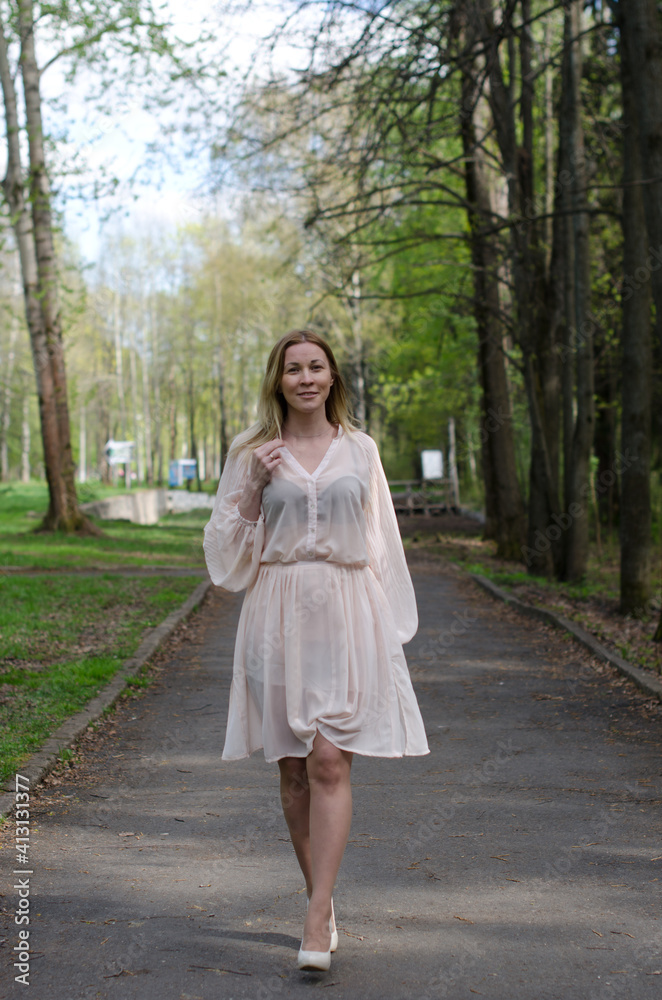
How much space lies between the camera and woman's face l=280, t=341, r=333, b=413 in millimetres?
3713

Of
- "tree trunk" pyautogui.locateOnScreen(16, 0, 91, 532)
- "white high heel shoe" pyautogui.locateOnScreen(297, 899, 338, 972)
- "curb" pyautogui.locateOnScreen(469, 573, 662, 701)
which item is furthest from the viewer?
"tree trunk" pyautogui.locateOnScreen(16, 0, 91, 532)

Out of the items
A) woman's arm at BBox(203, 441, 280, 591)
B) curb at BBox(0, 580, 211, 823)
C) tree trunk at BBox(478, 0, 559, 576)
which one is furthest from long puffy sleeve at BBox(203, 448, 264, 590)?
tree trunk at BBox(478, 0, 559, 576)

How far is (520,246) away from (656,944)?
1258 cm

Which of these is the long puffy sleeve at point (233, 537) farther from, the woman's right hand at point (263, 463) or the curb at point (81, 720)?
the curb at point (81, 720)

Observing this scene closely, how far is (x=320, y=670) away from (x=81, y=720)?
3.52 metres

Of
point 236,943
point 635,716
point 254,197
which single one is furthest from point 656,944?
point 254,197

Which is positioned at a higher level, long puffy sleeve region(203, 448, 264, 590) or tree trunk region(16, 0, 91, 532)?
tree trunk region(16, 0, 91, 532)

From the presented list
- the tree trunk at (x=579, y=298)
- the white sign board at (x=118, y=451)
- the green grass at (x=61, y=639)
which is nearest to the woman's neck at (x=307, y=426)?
the green grass at (x=61, y=639)

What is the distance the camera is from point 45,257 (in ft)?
66.9

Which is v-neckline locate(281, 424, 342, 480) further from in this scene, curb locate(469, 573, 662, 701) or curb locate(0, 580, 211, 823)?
curb locate(469, 573, 662, 701)

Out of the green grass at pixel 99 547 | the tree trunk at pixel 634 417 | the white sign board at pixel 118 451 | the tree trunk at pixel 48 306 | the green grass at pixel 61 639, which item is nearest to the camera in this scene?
the green grass at pixel 61 639

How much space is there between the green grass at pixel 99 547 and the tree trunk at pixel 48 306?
2.77 feet

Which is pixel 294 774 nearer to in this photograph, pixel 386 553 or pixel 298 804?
pixel 298 804

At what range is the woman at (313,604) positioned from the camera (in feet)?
11.3
